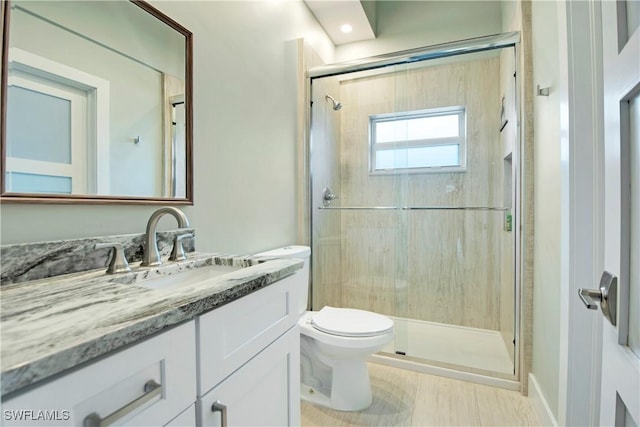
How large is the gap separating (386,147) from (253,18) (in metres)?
1.45

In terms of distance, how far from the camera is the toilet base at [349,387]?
1.67m

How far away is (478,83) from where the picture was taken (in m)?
2.52

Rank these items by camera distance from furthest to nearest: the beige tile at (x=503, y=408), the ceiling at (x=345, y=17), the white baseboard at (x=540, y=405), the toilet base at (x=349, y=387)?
1. the ceiling at (x=345, y=17)
2. the toilet base at (x=349, y=387)
3. the beige tile at (x=503, y=408)
4. the white baseboard at (x=540, y=405)

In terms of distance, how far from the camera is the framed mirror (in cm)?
82

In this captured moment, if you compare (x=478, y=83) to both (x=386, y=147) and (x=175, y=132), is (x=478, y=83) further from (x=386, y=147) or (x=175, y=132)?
(x=175, y=132)

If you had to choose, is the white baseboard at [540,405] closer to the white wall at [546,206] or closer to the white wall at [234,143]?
the white wall at [546,206]

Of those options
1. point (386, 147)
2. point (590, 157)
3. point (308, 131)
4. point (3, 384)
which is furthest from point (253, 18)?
point (3, 384)

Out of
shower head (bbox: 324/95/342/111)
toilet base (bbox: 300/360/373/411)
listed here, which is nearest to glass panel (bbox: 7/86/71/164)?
toilet base (bbox: 300/360/373/411)

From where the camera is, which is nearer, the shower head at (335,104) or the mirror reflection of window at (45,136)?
the mirror reflection of window at (45,136)

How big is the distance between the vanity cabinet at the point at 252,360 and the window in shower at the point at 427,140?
6.33ft

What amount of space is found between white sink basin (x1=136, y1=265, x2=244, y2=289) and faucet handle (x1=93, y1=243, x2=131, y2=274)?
0.07m

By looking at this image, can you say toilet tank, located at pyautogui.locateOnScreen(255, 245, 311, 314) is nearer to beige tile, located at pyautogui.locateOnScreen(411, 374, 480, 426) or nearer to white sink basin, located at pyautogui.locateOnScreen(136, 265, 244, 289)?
white sink basin, located at pyautogui.locateOnScreen(136, 265, 244, 289)

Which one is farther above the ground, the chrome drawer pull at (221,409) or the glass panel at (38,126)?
the glass panel at (38,126)

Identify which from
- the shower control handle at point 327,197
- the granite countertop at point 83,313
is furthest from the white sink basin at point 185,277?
the shower control handle at point 327,197
